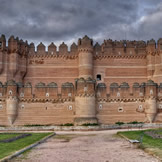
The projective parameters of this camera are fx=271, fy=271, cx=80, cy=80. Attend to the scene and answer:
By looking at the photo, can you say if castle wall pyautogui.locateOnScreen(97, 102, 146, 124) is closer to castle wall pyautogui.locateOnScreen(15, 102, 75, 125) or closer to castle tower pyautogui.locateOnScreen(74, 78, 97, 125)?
castle tower pyautogui.locateOnScreen(74, 78, 97, 125)

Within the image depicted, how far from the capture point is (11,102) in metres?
32.3

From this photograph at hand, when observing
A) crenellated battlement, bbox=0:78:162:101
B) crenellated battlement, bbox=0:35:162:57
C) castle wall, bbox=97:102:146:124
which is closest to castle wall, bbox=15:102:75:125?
crenellated battlement, bbox=0:78:162:101

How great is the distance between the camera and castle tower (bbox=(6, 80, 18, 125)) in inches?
1271

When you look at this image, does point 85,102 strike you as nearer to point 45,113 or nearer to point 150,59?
point 45,113

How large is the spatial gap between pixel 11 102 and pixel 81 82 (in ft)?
28.5

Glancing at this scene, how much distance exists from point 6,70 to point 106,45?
1732 cm

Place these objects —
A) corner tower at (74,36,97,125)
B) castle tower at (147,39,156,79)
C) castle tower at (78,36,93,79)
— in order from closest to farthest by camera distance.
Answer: corner tower at (74,36,97,125), castle tower at (78,36,93,79), castle tower at (147,39,156,79)

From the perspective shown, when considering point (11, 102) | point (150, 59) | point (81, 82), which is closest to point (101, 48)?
point (150, 59)

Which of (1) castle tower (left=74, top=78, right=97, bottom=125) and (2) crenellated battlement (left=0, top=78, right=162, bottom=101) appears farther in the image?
(2) crenellated battlement (left=0, top=78, right=162, bottom=101)

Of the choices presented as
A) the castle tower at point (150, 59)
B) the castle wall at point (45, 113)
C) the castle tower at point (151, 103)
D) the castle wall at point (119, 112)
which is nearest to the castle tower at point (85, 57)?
the castle tower at point (150, 59)

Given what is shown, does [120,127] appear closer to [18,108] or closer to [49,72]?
[18,108]

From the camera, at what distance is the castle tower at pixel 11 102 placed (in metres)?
32.3

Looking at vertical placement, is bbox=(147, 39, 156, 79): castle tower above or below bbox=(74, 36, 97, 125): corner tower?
above

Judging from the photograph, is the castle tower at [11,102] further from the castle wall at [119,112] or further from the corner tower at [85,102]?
the castle wall at [119,112]
